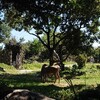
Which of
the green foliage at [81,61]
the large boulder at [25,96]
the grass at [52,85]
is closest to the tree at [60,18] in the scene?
the green foliage at [81,61]

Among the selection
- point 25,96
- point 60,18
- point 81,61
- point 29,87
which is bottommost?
point 25,96

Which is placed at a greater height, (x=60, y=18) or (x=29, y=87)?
(x=60, y=18)

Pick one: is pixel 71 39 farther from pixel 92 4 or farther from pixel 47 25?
pixel 92 4

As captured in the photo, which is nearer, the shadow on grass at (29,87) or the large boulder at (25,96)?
the large boulder at (25,96)

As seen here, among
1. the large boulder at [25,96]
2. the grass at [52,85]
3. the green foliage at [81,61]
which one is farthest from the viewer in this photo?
the green foliage at [81,61]

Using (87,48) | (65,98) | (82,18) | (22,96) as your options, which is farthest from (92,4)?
(22,96)

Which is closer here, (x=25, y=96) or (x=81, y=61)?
(x=25, y=96)

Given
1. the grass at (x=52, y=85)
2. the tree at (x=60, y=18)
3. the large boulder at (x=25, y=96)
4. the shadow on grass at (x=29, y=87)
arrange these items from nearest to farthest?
the large boulder at (x=25, y=96) → the shadow on grass at (x=29, y=87) → the grass at (x=52, y=85) → the tree at (x=60, y=18)

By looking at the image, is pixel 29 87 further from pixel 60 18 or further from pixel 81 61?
pixel 81 61

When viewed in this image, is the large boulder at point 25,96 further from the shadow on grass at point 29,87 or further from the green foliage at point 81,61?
the green foliage at point 81,61

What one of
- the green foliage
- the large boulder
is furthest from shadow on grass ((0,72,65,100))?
the green foliage

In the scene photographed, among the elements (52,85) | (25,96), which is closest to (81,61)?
(52,85)

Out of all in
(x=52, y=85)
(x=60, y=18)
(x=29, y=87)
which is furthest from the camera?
(x=60, y=18)

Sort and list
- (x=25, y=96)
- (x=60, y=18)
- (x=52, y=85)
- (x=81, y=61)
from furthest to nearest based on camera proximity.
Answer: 1. (x=81, y=61)
2. (x=60, y=18)
3. (x=52, y=85)
4. (x=25, y=96)
